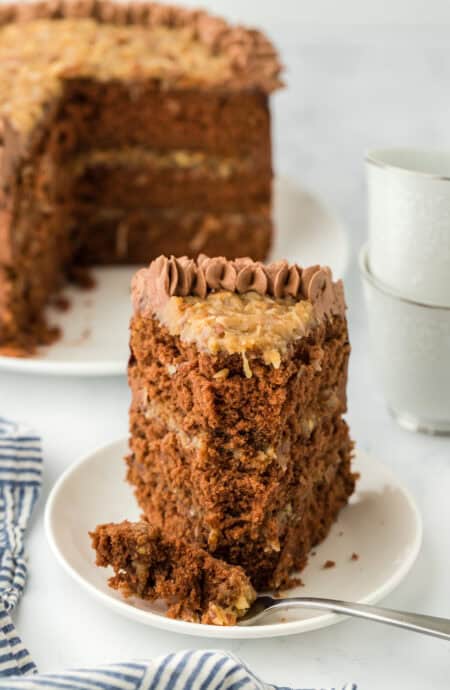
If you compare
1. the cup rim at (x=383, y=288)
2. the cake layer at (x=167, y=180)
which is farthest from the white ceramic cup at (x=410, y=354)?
the cake layer at (x=167, y=180)

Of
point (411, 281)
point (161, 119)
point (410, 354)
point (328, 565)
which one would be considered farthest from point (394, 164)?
point (161, 119)

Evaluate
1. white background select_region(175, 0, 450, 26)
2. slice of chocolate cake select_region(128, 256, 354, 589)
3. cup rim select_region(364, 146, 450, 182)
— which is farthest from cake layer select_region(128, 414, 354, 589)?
white background select_region(175, 0, 450, 26)

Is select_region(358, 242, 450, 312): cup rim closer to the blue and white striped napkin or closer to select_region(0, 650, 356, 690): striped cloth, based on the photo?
the blue and white striped napkin

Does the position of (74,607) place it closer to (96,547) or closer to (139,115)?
(96,547)

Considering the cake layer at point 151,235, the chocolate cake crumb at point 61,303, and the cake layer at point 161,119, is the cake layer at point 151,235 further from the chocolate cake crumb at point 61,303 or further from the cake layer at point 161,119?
the chocolate cake crumb at point 61,303

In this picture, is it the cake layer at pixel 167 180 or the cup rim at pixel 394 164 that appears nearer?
the cup rim at pixel 394 164
